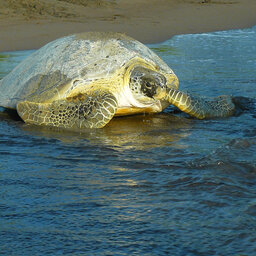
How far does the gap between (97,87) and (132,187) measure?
2.08m

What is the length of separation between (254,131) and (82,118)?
5.43ft

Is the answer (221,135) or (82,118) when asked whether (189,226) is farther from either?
(82,118)

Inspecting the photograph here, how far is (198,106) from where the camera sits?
527 cm

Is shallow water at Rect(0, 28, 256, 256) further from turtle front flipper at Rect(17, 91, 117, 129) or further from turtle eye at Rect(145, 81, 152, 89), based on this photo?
turtle eye at Rect(145, 81, 152, 89)

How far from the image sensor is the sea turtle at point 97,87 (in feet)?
16.2

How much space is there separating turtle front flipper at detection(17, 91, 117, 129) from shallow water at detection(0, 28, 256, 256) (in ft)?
0.43

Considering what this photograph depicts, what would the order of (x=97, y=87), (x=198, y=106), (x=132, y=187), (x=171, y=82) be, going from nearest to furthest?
1. (x=132, y=187)
2. (x=97, y=87)
3. (x=198, y=106)
4. (x=171, y=82)

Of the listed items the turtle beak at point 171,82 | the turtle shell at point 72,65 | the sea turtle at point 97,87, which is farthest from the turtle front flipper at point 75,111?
the turtle beak at point 171,82

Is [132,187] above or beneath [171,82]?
beneath

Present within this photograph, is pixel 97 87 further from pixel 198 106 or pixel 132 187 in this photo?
pixel 132 187

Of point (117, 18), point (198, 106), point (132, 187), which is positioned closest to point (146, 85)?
point (198, 106)

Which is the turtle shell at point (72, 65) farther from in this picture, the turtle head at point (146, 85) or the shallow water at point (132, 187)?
the shallow water at point (132, 187)

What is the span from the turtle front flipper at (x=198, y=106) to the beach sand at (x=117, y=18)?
580 centimetres

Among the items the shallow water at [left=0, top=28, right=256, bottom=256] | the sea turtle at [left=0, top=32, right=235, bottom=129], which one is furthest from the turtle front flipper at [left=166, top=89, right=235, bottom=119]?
the shallow water at [left=0, top=28, right=256, bottom=256]
